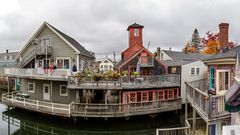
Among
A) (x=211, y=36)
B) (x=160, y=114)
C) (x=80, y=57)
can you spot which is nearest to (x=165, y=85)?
(x=160, y=114)

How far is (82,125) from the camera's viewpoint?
63.4 feet

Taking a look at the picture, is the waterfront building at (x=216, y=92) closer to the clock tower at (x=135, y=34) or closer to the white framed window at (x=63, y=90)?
the clock tower at (x=135, y=34)

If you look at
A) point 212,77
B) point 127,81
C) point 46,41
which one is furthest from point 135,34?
point 212,77

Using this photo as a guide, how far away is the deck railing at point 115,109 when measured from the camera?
739 inches

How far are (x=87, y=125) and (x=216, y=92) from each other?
11292mm

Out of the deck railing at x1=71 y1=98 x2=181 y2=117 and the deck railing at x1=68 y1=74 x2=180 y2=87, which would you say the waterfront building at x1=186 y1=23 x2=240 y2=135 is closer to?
the deck railing at x1=68 y1=74 x2=180 y2=87

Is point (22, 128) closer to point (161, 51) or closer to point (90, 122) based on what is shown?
point (90, 122)

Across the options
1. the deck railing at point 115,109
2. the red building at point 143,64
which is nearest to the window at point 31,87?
the deck railing at point 115,109

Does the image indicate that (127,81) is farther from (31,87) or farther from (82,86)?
(31,87)

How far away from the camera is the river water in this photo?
18203mm

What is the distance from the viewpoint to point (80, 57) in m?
25.3

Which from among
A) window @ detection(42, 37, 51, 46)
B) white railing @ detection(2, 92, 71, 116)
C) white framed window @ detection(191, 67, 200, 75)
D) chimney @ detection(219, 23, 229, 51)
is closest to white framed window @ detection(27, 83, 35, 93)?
white railing @ detection(2, 92, 71, 116)

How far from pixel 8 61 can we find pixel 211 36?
56241mm

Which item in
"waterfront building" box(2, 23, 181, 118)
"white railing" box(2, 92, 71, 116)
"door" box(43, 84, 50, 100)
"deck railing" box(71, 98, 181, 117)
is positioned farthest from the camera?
"door" box(43, 84, 50, 100)
